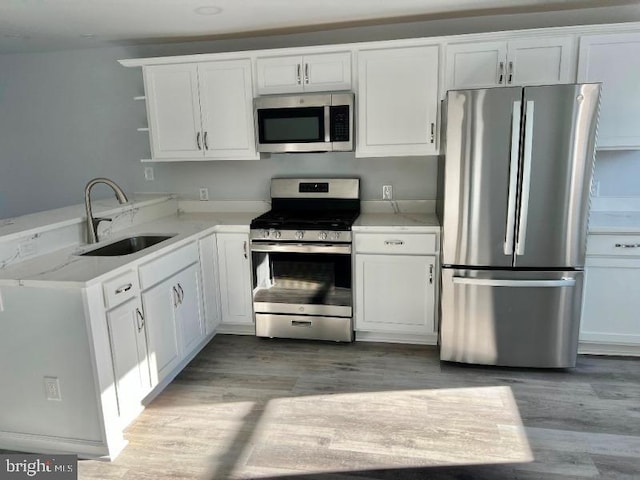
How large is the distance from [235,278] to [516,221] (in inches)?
77.2

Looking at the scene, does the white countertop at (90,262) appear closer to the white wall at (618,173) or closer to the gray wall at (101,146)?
the gray wall at (101,146)

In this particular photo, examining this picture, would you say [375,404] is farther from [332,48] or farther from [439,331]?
[332,48]

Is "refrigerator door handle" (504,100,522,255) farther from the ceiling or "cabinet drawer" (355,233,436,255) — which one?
the ceiling

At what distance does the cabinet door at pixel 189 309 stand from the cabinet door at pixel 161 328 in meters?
0.07

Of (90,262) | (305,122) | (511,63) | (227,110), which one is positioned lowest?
(90,262)

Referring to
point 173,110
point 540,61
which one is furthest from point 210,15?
point 540,61

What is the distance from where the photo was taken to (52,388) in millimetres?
2094

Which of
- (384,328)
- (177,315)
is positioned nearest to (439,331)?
(384,328)

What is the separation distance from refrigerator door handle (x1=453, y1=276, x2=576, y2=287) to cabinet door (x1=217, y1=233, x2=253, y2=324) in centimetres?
149

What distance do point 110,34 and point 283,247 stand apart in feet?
6.81

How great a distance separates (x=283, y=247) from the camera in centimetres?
314

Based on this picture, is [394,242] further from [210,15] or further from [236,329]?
[210,15]

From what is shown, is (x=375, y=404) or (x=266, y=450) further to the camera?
(x=375, y=404)

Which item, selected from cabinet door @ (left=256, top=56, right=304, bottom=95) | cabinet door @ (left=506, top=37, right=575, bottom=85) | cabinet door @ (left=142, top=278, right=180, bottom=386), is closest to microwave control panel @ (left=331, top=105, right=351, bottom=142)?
cabinet door @ (left=256, top=56, right=304, bottom=95)
